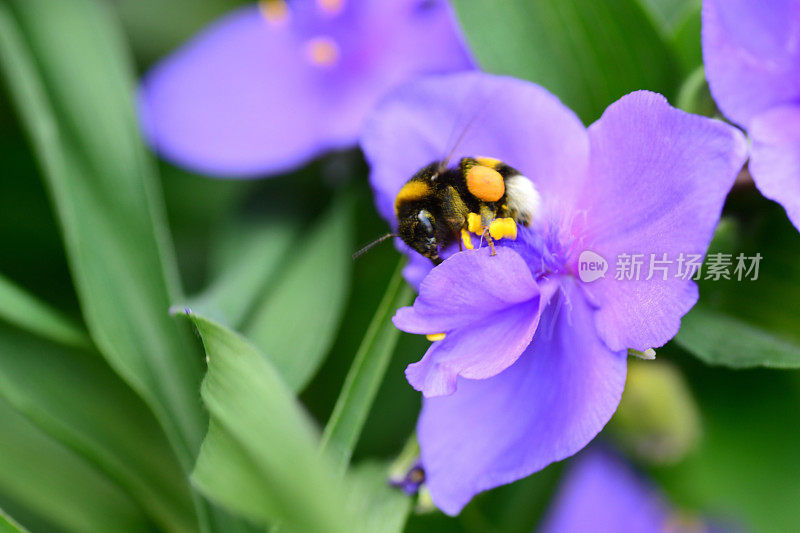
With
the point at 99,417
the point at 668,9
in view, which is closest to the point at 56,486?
the point at 99,417

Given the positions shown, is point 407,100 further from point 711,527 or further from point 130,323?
point 711,527

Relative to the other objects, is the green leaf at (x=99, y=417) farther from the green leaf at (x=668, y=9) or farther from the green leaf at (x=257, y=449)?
Result: the green leaf at (x=668, y=9)

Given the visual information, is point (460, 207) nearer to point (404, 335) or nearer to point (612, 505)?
point (404, 335)

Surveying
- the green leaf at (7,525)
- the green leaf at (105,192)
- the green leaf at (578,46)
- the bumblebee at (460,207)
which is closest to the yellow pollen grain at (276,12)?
the green leaf at (105,192)

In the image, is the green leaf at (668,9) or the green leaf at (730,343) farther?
the green leaf at (668,9)

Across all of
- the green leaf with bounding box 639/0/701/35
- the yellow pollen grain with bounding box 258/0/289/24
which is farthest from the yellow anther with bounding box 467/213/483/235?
the yellow pollen grain with bounding box 258/0/289/24

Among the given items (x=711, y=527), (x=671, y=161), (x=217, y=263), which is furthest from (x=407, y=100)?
(x=711, y=527)
